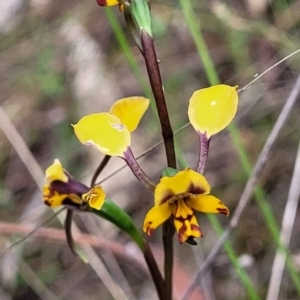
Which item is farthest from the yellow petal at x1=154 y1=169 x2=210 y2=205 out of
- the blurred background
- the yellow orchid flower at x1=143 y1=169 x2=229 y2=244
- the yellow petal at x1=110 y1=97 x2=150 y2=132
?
the blurred background


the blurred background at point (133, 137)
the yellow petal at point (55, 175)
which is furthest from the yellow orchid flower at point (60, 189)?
the blurred background at point (133, 137)

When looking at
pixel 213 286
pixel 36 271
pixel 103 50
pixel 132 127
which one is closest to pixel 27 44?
pixel 103 50

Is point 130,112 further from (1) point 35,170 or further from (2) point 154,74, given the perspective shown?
(1) point 35,170

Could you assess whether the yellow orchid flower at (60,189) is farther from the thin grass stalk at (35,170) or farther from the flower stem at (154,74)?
the thin grass stalk at (35,170)

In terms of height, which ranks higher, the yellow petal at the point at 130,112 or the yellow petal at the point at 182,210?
the yellow petal at the point at 130,112

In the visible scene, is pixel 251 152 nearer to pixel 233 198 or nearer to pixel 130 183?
pixel 233 198

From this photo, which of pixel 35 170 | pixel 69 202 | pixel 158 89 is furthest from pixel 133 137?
pixel 158 89
